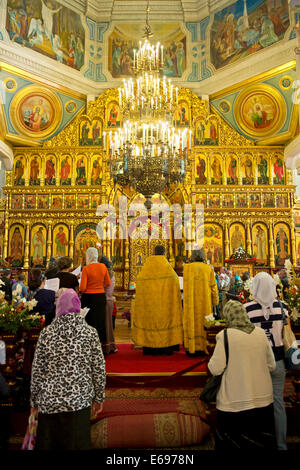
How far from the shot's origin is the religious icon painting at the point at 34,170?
43.7 ft

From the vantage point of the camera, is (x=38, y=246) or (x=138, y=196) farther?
(x=138, y=196)

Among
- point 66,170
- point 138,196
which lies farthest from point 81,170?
point 138,196

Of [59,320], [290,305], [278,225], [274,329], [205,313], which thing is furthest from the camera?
[278,225]

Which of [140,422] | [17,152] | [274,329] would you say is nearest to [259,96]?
[17,152]

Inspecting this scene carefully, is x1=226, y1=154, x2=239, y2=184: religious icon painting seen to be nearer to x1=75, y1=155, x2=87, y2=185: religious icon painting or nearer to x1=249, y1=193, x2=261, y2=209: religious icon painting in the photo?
x1=249, y1=193, x2=261, y2=209: religious icon painting

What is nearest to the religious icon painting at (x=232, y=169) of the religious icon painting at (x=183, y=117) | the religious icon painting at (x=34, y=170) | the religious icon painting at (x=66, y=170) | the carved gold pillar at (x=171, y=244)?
the religious icon painting at (x=183, y=117)

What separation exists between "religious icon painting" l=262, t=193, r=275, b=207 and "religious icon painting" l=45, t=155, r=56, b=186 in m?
8.96

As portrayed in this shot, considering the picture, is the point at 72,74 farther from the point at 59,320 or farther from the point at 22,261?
the point at 59,320

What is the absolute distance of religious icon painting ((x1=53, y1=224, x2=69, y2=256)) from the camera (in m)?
12.9

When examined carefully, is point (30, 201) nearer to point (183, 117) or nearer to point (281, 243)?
point (183, 117)

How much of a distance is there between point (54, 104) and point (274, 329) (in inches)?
527

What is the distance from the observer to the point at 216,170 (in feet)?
43.8

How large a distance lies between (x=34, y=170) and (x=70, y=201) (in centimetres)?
211

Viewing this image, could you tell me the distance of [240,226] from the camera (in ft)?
42.4
